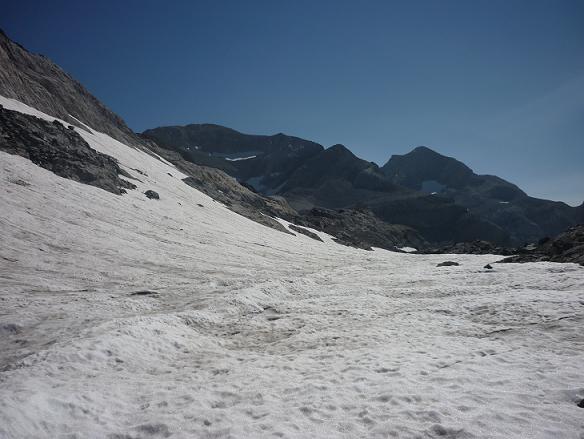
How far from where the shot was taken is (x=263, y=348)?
44.1 ft

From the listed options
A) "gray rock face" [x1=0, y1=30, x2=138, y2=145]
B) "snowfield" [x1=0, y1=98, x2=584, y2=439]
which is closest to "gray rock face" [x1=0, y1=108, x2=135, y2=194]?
"snowfield" [x1=0, y1=98, x2=584, y2=439]

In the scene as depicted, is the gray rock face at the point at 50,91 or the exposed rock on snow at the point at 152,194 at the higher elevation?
the gray rock face at the point at 50,91

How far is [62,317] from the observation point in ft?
48.9

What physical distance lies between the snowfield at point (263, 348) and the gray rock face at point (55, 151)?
14.7m

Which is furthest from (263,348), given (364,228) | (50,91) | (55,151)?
(364,228)

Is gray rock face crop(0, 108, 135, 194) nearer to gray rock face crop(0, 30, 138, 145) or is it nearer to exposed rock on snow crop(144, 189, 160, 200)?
exposed rock on snow crop(144, 189, 160, 200)

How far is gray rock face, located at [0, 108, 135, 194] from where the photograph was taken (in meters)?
40.7

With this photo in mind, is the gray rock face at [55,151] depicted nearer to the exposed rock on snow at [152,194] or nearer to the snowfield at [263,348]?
the exposed rock on snow at [152,194]

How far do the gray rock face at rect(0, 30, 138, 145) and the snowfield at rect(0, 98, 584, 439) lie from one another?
44.7 metres

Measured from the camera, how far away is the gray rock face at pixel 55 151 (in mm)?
40656

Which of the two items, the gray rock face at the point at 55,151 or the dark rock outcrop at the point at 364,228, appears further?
the dark rock outcrop at the point at 364,228

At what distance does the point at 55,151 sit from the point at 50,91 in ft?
131

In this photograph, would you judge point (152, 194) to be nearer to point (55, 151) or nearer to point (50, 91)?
point (55, 151)

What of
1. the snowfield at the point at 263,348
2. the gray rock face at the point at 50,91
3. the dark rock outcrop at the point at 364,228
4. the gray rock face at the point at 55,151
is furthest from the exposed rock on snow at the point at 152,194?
the dark rock outcrop at the point at 364,228
